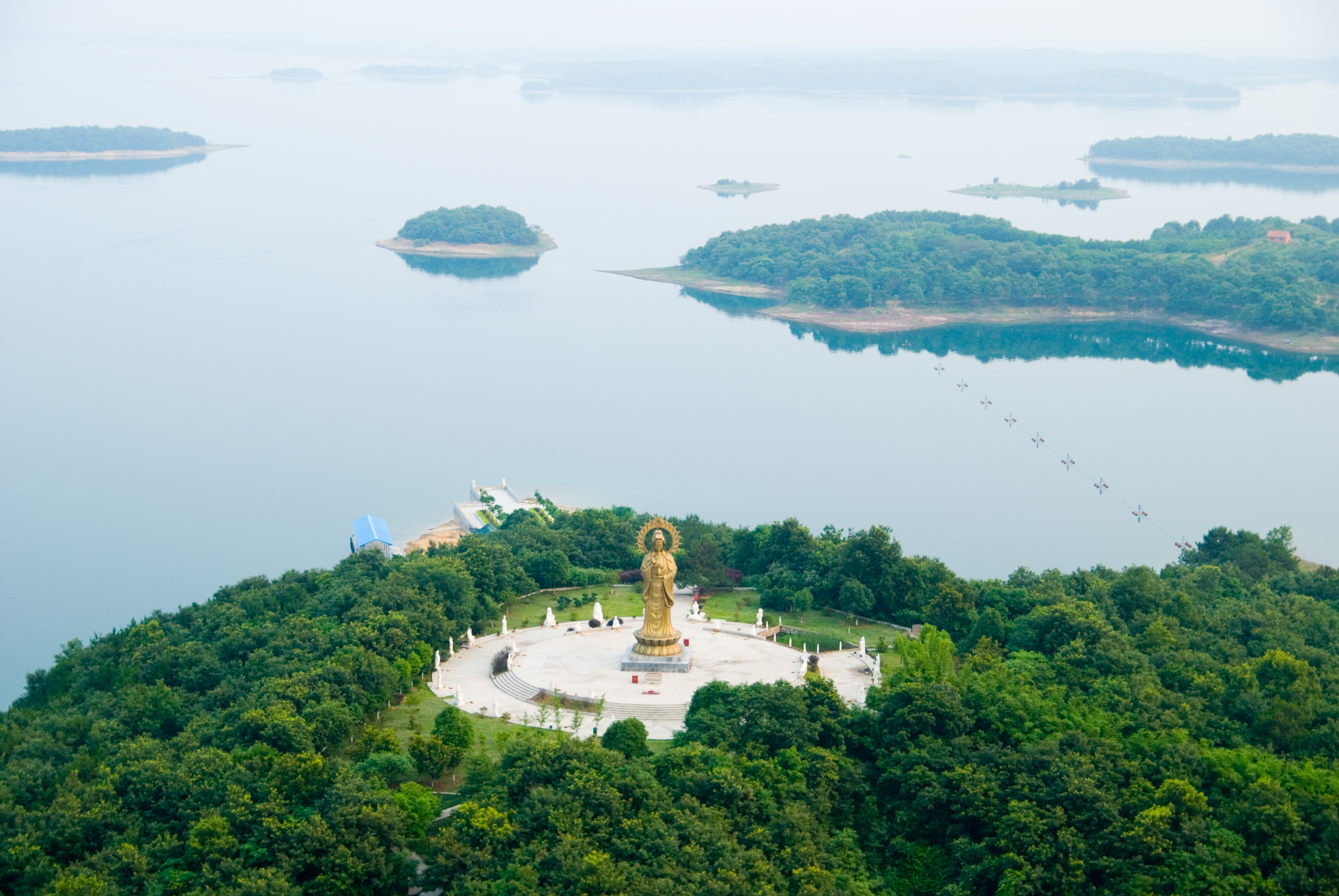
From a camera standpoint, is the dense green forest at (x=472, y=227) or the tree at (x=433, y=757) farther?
the dense green forest at (x=472, y=227)

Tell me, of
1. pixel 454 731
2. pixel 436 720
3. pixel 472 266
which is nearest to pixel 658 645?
pixel 436 720

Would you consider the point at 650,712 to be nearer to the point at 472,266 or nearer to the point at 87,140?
the point at 472,266

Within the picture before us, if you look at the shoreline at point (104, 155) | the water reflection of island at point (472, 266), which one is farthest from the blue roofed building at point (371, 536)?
the shoreline at point (104, 155)

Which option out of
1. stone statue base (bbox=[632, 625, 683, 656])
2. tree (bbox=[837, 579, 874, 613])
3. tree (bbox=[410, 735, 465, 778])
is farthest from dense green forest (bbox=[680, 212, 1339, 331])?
tree (bbox=[410, 735, 465, 778])

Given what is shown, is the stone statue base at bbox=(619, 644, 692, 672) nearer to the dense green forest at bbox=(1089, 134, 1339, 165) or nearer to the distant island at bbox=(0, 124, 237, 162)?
the distant island at bbox=(0, 124, 237, 162)

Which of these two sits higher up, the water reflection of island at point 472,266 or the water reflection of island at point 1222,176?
the water reflection of island at point 1222,176

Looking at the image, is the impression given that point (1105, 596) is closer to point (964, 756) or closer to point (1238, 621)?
point (1238, 621)

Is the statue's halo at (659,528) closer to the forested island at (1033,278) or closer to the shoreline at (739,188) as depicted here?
the forested island at (1033,278)

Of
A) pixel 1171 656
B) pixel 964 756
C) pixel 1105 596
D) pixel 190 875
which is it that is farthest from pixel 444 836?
pixel 1105 596
